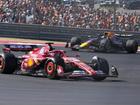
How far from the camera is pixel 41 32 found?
106 ft

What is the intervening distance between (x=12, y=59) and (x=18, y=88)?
3.16 metres

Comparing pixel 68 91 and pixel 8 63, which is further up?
pixel 8 63

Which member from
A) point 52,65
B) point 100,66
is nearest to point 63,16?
point 100,66

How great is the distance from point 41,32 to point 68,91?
20.4 meters

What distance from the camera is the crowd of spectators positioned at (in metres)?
30.8

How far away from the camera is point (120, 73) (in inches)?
678

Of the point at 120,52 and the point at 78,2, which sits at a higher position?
the point at 78,2

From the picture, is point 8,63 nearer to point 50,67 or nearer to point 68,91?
point 50,67

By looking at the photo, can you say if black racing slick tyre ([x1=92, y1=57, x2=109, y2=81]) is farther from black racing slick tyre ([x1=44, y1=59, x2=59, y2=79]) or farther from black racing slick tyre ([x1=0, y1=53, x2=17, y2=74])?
black racing slick tyre ([x1=0, y1=53, x2=17, y2=74])

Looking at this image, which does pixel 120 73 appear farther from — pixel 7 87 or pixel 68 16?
pixel 68 16

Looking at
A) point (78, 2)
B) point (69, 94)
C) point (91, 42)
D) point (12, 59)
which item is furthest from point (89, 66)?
point (78, 2)

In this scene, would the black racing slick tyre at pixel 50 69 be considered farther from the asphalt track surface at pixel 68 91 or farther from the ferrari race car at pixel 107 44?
the ferrari race car at pixel 107 44

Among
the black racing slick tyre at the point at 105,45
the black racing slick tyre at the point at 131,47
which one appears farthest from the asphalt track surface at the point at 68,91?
the black racing slick tyre at the point at 131,47

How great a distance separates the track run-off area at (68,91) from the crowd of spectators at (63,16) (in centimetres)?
1419
